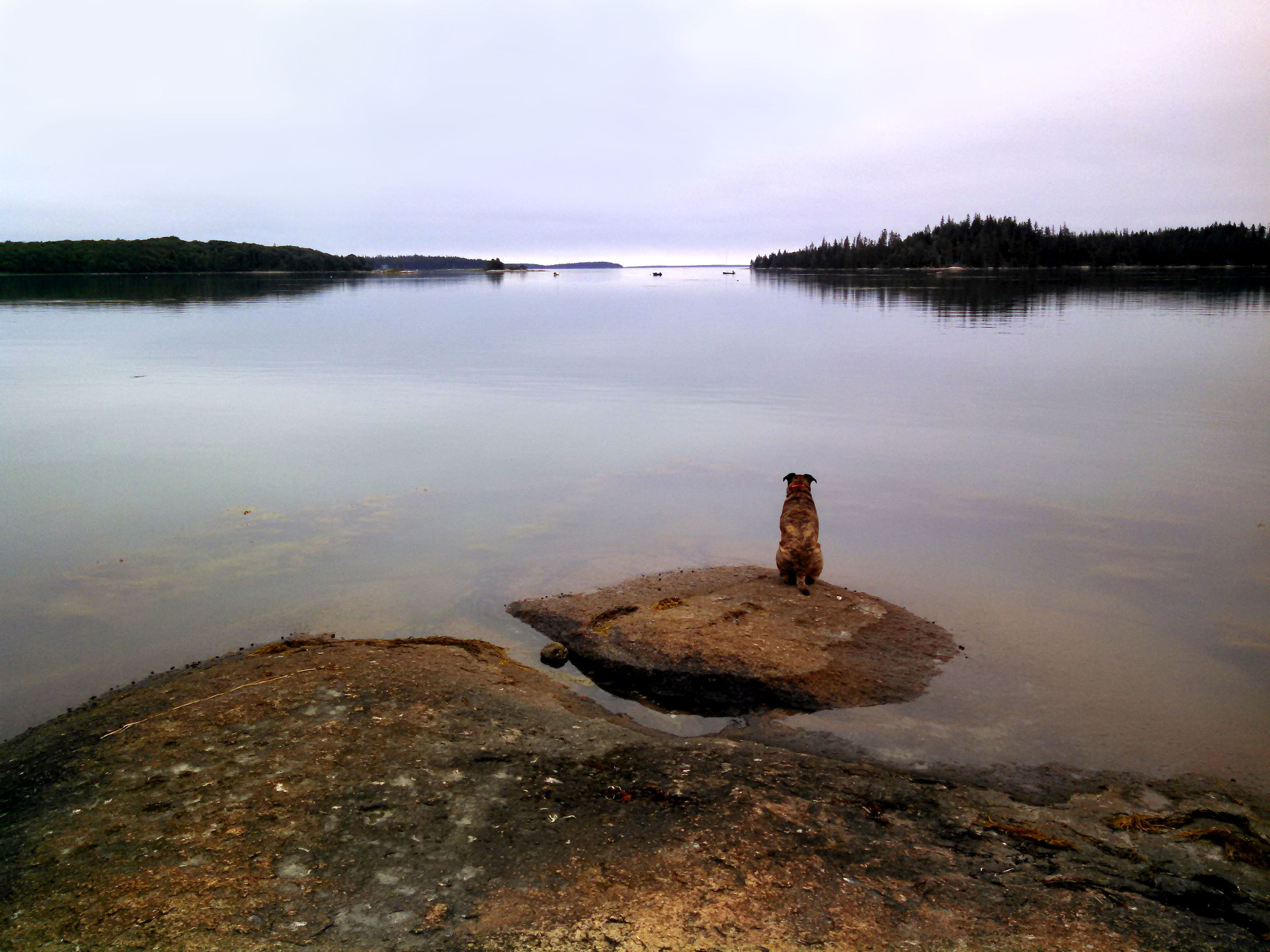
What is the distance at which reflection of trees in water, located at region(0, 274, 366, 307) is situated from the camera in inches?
3162

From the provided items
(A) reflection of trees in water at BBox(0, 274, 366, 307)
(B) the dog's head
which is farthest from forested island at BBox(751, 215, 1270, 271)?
(B) the dog's head

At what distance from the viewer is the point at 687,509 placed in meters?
14.7

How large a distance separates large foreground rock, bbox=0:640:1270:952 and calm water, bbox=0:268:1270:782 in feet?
4.27

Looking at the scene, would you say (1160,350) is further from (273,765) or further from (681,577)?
(273,765)

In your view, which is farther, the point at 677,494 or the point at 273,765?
the point at 677,494

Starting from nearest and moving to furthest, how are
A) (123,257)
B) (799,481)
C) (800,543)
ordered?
(800,543), (799,481), (123,257)

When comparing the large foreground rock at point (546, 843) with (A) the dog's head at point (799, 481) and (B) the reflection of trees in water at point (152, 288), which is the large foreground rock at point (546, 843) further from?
(B) the reflection of trees in water at point (152, 288)

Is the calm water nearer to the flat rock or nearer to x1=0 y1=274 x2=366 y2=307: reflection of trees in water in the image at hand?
the flat rock

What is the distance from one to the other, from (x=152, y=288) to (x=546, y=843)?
391ft

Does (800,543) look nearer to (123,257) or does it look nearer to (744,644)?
(744,644)

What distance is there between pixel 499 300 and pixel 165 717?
96380 mm

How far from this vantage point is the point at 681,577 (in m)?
11.1


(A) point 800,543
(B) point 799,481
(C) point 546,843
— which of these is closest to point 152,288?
(B) point 799,481

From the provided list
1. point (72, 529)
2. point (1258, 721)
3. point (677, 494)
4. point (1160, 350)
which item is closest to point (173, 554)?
point (72, 529)
